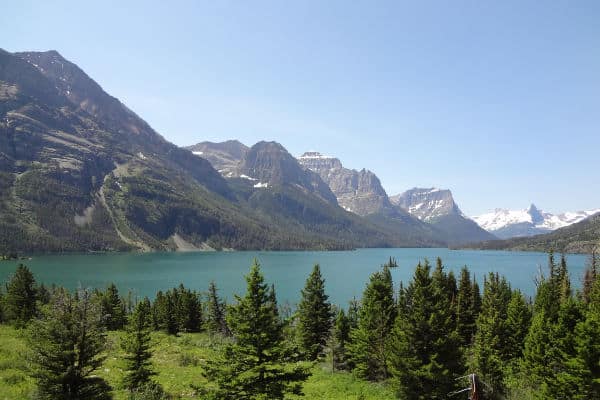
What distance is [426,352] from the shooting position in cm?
2980

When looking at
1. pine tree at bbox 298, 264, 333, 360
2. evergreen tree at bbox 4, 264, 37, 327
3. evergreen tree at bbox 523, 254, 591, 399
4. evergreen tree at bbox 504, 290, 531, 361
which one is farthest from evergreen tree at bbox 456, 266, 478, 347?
evergreen tree at bbox 4, 264, 37, 327

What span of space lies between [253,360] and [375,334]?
82.4 feet

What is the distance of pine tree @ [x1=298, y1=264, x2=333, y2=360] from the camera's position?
178 ft

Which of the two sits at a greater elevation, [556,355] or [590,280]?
[590,280]

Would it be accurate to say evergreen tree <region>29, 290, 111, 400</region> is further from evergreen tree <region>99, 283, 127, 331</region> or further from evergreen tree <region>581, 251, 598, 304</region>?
evergreen tree <region>581, 251, 598, 304</region>

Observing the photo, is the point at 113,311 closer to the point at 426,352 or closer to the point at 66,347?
the point at 66,347

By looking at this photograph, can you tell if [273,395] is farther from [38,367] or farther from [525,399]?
[525,399]

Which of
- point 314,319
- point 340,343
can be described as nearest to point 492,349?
point 340,343

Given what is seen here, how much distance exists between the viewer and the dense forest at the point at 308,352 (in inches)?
759

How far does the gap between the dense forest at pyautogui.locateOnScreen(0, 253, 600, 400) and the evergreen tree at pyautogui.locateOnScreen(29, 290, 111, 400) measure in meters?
0.06

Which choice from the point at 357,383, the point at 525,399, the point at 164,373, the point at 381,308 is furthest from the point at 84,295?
the point at 525,399

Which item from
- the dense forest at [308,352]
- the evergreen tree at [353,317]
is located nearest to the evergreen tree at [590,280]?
the dense forest at [308,352]

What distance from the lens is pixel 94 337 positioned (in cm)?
2128

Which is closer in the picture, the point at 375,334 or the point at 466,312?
the point at 375,334
